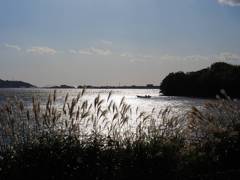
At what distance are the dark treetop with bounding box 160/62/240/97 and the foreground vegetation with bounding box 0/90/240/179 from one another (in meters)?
111

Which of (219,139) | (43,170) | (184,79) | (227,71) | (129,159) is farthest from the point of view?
(184,79)

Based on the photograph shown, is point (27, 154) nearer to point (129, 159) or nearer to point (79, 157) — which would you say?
point (79, 157)

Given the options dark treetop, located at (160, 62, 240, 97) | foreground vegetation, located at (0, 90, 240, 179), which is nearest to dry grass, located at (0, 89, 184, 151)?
foreground vegetation, located at (0, 90, 240, 179)

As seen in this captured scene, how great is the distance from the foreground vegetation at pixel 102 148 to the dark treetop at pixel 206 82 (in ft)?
364

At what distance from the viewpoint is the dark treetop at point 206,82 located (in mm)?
120500

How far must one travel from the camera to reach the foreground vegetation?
288 inches

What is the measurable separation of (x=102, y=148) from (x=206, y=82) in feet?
410

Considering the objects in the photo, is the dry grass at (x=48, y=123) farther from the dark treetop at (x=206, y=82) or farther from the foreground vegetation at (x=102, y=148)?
the dark treetop at (x=206, y=82)

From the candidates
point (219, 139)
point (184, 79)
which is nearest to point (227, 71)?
point (184, 79)

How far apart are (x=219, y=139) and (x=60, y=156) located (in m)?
3.36

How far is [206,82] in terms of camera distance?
13025 cm

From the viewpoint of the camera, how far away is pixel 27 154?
7426mm

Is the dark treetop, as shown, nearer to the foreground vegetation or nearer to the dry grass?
the foreground vegetation

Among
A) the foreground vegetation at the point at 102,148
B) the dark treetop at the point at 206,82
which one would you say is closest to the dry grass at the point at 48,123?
the foreground vegetation at the point at 102,148
